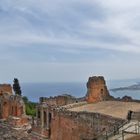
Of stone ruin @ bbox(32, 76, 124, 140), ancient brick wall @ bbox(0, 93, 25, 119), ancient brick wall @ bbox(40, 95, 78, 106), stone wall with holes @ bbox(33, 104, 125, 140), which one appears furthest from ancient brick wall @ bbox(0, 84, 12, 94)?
stone wall with holes @ bbox(33, 104, 125, 140)

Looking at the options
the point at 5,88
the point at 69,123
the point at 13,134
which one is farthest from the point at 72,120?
the point at 5,88

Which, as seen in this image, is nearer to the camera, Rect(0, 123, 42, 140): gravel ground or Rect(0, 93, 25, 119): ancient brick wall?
Rect(0, 123, 42, 140): gravel ground

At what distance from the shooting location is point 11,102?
6109 cm

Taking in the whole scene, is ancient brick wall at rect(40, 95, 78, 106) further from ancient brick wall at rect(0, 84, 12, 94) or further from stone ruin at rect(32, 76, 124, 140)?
ancient brick wall at rect(0, 84, 12, 94)

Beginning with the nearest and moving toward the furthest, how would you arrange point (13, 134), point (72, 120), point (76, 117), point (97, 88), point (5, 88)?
point (76, 117) → point (72, 120) → point (13, 134) → point (97, 88) → point (5, 88)

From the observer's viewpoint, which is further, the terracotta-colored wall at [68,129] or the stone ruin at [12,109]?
the stone ruin at [12,109]

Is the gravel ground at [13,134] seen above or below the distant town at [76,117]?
below

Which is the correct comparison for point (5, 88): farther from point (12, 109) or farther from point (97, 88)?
point (97, 88)

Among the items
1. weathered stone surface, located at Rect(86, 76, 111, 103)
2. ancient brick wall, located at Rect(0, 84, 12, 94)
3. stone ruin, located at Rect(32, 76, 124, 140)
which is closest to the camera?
stone ruin, located at Rect(32, 76, 124, 140)

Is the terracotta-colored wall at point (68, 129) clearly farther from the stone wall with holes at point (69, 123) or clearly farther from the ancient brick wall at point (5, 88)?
the ancient brick wall at point (5, 88)

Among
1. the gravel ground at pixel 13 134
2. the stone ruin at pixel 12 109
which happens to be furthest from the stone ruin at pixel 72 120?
the stone ruin at pixel 12 109

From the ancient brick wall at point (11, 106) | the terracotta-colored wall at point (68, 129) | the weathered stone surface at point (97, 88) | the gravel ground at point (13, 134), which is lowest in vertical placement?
the gravel ground at point (13, 134)

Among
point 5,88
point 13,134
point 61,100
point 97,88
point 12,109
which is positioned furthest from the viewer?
point 5,88

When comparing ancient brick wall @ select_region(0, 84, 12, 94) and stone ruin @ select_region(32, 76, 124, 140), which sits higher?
ancient brick wall @ select_region(0, 84, 12, 94)
